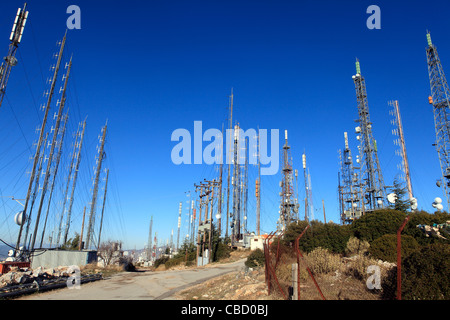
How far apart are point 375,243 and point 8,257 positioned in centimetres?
2579

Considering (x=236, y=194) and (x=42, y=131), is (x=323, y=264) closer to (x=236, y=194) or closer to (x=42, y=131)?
(x=42, y=131)

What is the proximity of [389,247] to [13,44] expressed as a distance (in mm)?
23011

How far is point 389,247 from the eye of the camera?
1223 cm

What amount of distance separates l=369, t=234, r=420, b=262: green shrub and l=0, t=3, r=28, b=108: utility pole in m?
20.9

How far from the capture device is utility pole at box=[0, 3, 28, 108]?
50.7 feet

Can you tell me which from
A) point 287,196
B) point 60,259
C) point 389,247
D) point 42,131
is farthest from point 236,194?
→ point 389,247

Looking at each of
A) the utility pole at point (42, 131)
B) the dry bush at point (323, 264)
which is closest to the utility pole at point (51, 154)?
the utility pole at point (42, 131)

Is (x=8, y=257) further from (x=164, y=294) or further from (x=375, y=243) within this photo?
(x=375, y=243)

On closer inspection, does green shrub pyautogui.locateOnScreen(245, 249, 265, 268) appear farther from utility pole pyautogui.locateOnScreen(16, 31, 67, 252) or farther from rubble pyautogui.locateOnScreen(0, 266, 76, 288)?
utility pole pyautogui.locateOnScreen(16, 31, 67, 252)

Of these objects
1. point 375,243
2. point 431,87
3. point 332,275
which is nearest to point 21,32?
point 332,275

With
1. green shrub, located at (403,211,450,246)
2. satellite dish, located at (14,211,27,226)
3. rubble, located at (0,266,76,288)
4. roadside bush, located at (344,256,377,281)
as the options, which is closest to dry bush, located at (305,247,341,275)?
roadside bush, located at (344,256,377,281)

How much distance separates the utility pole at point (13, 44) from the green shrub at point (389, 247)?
68.7 feet

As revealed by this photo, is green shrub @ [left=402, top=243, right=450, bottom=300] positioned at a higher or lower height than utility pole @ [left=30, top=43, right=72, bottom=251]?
lower

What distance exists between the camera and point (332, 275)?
1244cm
